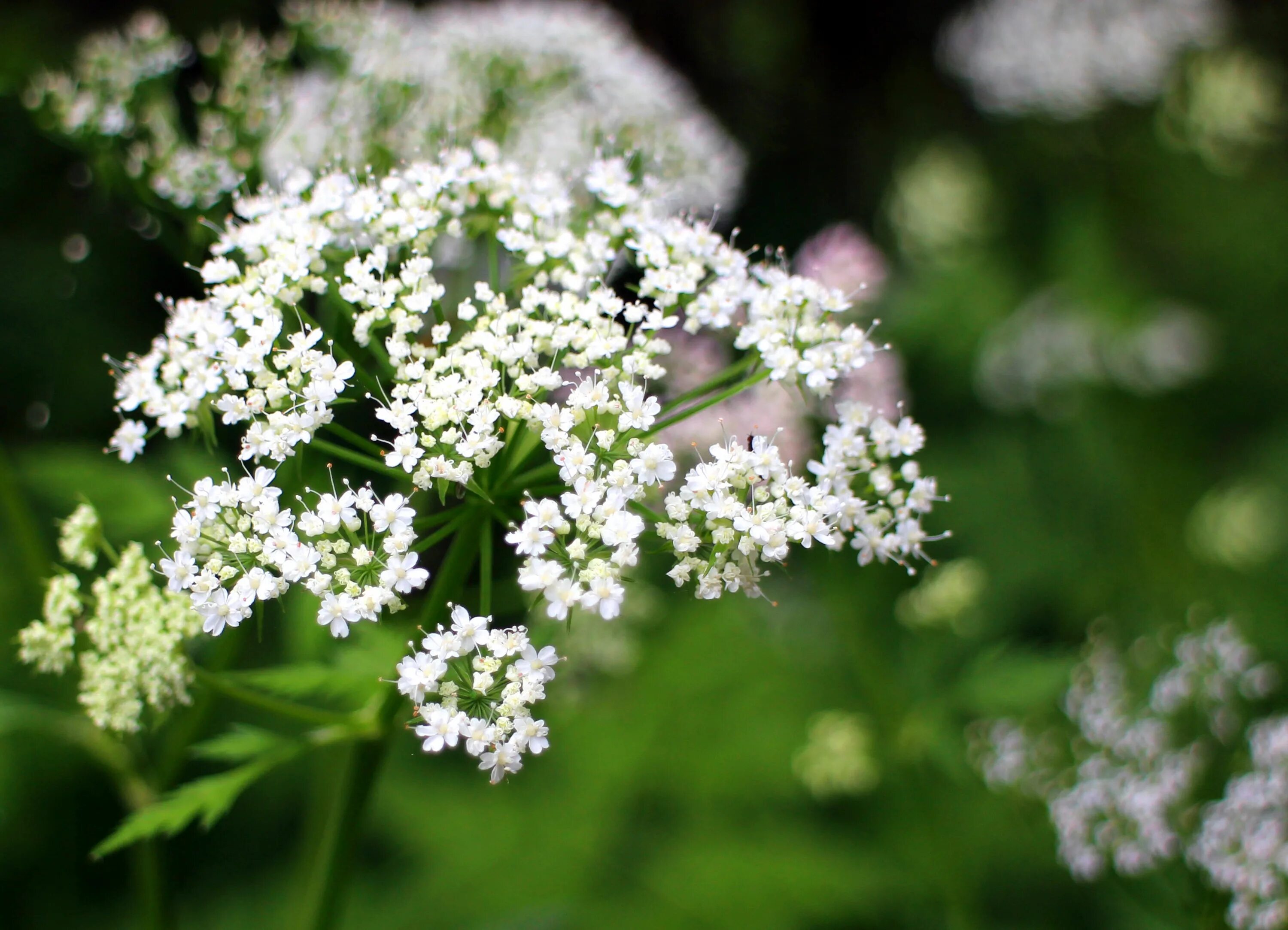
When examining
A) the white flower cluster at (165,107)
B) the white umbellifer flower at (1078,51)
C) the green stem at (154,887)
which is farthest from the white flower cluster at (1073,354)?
the green stem at (154,887)

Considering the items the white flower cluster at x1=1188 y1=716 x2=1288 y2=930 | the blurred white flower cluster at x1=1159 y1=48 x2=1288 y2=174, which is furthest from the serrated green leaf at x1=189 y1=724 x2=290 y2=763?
the blurred white flower cluster at x1=1159 y1=48 x2=1288 y2=174

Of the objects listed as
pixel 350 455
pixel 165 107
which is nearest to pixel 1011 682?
pixel 350 455

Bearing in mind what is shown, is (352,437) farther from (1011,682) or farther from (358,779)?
(1011,682)

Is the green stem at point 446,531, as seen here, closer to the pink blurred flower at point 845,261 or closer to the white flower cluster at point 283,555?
the white flower cluster at point 283,555

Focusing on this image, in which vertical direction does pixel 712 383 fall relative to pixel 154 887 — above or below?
above

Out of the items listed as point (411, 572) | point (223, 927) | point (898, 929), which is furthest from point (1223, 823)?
point (223, 927)

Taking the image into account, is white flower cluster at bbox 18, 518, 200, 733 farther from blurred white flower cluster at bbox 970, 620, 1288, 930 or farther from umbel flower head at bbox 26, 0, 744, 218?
blurred white flower cluster at bbox 970, 620, 1288, 930

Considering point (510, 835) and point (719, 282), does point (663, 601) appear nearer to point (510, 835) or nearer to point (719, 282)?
point (510, 835)
